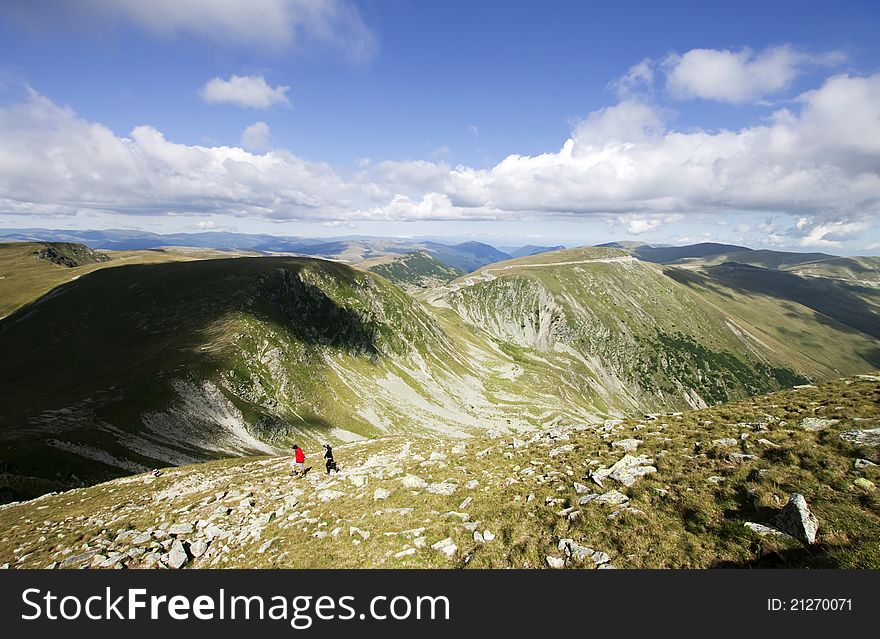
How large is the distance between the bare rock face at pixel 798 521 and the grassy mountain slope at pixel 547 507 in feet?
0.77

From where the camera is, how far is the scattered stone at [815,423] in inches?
644

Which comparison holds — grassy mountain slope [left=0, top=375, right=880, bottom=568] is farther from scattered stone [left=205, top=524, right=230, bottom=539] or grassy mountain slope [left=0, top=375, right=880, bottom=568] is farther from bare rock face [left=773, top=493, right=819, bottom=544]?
bare rock face [left=773, top=493, right=819, bottom=544]

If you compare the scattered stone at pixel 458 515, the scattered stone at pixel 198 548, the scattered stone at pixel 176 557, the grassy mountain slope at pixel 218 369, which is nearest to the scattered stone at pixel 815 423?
the scattered stone at pixel 458 515

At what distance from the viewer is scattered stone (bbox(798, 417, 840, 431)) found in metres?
16.4

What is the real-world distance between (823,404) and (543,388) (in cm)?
14520

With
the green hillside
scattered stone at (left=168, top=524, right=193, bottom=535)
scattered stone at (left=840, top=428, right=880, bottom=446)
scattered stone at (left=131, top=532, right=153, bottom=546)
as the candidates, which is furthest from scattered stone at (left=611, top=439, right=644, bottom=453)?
scattered stone at (left=131, top=532, right=153, bottom=546)

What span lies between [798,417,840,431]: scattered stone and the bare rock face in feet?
26.7

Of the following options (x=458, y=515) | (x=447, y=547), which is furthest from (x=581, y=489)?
(x=447, y=547)

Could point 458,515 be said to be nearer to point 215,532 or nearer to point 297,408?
point 215,532

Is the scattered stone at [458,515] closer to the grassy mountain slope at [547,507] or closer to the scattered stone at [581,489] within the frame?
the grassy mountain slope at [547,507]

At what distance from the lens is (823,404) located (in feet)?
64.0

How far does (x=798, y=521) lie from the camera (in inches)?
394

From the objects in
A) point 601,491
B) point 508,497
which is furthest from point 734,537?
point 508,497

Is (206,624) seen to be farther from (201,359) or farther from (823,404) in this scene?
(201,359)
